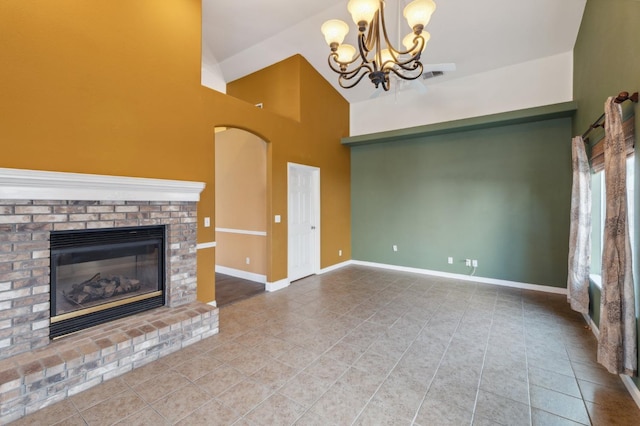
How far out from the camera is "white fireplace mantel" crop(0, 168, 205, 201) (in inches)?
82.0

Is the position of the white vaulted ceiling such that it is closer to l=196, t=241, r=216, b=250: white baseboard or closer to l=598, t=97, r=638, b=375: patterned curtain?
l=598, t=97, r=638, b=375: patterned curtain

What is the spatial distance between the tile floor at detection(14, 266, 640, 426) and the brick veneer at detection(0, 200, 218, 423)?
115 mm

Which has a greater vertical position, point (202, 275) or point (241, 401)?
point (202, 275)

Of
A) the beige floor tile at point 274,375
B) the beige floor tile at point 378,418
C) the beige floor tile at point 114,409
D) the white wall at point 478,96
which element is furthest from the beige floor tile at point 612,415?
the white wall at point 478,96

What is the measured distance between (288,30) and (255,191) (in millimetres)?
2667

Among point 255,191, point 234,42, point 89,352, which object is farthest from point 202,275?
point 234,42

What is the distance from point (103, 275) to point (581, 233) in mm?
5204

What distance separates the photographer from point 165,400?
2.00m

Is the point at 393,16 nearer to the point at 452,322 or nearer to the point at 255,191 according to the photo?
the point at 255,191

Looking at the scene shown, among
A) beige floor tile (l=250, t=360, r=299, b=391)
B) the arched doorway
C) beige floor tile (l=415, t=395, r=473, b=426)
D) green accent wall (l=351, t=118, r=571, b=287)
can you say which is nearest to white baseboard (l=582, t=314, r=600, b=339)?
green accent wall (l=351, t=118, r=571, b=287)

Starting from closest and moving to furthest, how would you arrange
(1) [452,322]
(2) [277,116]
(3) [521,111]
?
(1) [452,322] < (3) [521,111] < (2) [277,116]

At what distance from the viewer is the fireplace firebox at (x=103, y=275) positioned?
243cm

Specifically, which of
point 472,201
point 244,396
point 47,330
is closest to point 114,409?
point 244,396

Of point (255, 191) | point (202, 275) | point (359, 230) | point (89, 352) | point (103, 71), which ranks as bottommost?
point (89, 352)
